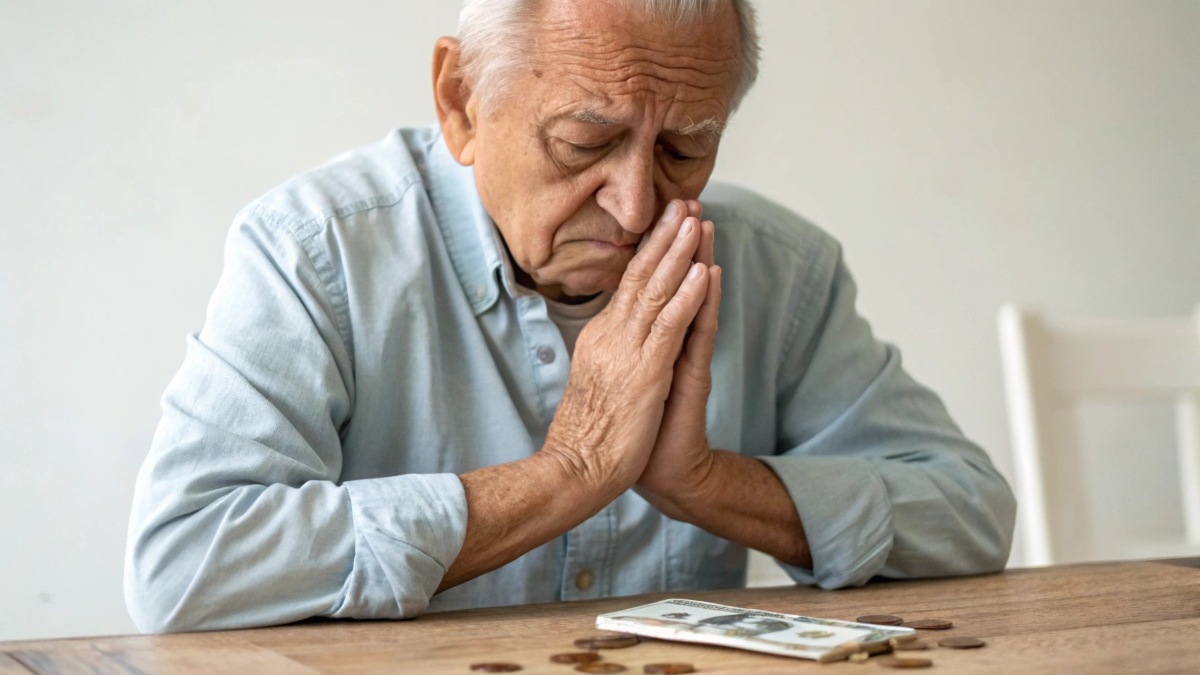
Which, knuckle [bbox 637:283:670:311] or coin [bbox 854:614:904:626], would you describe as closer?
coin [bbox 854:614:904:626]

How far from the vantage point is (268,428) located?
1396mm

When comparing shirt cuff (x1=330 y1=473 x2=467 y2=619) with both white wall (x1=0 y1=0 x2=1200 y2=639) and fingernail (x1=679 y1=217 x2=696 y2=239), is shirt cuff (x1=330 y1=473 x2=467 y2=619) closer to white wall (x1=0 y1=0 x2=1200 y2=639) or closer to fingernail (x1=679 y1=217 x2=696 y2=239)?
fingernail (x1=679 y1=217 x2=696 y2=239)

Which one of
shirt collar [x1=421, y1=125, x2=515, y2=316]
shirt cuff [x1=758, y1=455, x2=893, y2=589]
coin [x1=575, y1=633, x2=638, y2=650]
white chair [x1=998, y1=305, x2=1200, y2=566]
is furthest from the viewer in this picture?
white chair [x1=998, y1=305, x2=1200, y2=566]

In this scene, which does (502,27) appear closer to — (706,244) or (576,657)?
(706,244)

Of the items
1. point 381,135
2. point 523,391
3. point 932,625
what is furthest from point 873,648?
point 381,135

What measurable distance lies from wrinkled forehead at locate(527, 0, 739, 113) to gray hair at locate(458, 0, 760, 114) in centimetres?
1

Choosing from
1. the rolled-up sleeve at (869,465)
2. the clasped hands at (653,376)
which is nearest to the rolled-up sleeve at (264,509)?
the clasped hands at (653,376)

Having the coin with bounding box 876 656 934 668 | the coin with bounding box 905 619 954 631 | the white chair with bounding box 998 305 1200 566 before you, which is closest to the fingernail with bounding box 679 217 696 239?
the coin with bounding box 905 619 954 631

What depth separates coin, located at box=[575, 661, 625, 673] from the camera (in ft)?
3.22

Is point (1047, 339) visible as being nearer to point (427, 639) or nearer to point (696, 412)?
point (696, 412)

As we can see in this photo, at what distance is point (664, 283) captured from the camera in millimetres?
1563

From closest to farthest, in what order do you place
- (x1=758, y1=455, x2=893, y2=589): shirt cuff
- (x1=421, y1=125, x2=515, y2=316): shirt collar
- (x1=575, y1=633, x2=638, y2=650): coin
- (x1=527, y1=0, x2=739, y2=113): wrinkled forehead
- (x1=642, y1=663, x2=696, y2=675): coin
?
(x1=642, y1=663, x2=696, y2=675): coin < (x1=575, y1=633, x2=638, y2=650): coin < (x1=527, y1=0, x2=739, y2=113): wrinkled forehead < (x1=758, y1=455, x2=893, y2=589): shirt cuff < (x1=421, y1=125, x2=515, y2=316): shirt collar

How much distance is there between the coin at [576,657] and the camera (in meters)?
1.03

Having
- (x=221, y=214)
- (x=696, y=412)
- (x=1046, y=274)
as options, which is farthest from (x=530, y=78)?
(x=1046, y=274)
